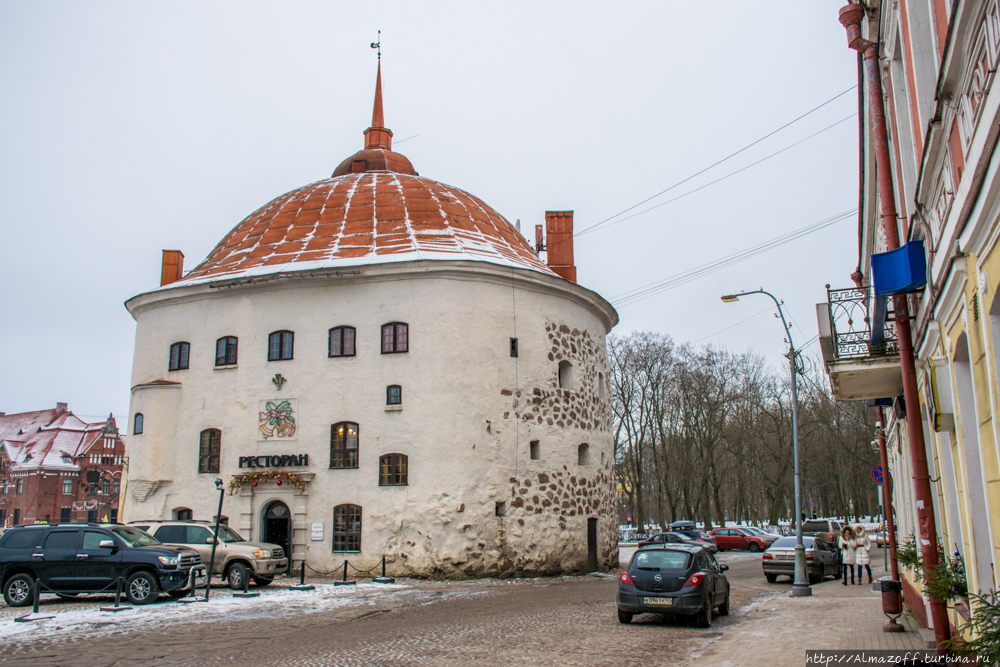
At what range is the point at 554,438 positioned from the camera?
2683 cm

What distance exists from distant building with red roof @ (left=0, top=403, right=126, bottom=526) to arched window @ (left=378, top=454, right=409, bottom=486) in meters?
57.8

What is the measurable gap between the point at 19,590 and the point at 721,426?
43.4m

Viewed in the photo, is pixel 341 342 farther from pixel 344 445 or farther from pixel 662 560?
pixel 662 560

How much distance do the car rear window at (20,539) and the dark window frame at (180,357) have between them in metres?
10.6

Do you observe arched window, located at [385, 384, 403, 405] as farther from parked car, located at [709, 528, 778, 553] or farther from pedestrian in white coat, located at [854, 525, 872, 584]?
parked car, located at [709, 528, 778, 553]

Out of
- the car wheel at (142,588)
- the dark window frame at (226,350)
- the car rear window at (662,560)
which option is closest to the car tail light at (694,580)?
the car rear window at (662,560)

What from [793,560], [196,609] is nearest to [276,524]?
[196,609]

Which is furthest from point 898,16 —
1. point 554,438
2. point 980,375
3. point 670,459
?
point 670,459

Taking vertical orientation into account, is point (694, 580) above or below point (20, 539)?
below

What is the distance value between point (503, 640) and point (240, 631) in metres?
4.69

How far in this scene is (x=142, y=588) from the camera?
671 inches

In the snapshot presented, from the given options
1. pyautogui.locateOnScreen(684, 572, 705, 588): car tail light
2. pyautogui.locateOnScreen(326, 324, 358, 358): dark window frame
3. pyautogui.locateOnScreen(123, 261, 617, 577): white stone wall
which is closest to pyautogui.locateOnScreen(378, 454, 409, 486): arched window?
pyautogui.locateOnScreen(123, 261, 617, 577): white stone wall

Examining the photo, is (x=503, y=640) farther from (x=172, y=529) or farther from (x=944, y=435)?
(x=172, y=529)

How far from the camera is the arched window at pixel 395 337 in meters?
25.9
